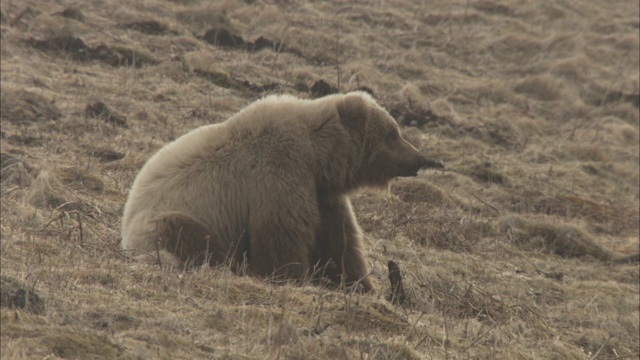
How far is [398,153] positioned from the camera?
845 centimetres

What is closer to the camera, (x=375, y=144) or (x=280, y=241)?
(x=280, y=241)

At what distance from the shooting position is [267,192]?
7.48 metres

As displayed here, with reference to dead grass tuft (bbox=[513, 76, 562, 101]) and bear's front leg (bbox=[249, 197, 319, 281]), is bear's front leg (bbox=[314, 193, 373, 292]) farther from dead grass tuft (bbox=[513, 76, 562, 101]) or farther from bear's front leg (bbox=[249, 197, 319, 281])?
dead grass tuft (bbox=[513, 76, 562, 101])

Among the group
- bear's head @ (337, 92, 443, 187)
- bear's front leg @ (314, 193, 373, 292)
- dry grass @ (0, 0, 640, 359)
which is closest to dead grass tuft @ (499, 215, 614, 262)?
dry grass @ (0, 0, 640, 359)

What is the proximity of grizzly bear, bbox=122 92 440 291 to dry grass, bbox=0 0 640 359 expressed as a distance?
0.48 meters

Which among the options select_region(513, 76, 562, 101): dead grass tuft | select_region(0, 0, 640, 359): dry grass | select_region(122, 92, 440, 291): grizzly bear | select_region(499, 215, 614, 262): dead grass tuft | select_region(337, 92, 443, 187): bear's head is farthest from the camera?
select_region(513, 76, 562, 101): dead grass tuft

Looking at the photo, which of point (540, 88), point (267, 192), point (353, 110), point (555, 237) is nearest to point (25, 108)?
point (353, 110)

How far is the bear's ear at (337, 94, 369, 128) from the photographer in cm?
809

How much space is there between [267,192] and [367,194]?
420 cm

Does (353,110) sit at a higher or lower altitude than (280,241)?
higher

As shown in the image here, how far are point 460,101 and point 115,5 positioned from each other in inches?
263

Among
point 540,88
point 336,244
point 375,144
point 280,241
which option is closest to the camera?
point 280,241

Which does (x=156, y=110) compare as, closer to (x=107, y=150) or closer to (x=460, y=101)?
(x=107, y=150)

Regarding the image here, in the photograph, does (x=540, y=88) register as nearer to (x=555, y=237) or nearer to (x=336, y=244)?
(x=555, y=237)
